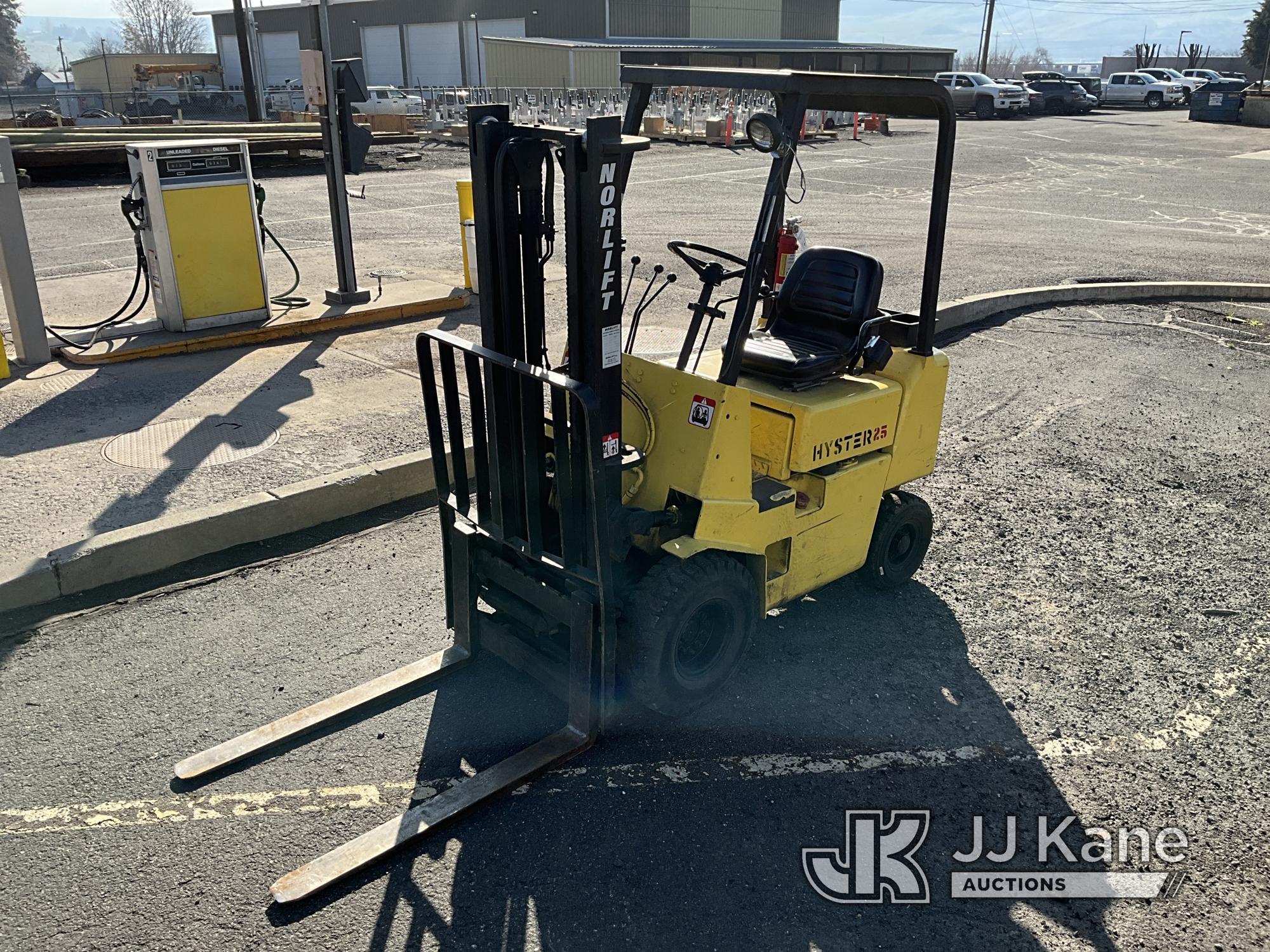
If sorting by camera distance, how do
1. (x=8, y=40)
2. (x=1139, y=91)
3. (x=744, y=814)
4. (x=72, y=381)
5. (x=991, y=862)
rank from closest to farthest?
(x=991, y=862) → (x=744, y=814) → (x=72, y=381) → (x=1139, y=91) → (x=8, y=40)

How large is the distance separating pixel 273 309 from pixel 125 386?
2.42m

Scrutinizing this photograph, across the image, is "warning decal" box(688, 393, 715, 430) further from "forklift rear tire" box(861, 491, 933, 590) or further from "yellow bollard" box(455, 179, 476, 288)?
"yellow bollard" box(455, 179, 476, 288)

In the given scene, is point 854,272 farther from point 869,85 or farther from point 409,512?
point 409,512

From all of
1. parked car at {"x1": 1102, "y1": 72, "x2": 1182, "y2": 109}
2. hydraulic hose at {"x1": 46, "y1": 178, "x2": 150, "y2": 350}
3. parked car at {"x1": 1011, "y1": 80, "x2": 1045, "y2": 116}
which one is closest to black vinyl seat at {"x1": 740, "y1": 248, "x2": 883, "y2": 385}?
hydraulic hose at {"x1": 46, "y1": 178, "x2": 150, "y2": 350}

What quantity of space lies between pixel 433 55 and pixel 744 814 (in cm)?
6603

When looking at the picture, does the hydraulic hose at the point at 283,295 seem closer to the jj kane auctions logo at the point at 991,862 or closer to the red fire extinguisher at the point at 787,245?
the red fire extinguisher at the point at 787,245

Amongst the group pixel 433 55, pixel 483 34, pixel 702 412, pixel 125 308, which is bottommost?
pixel 125 308

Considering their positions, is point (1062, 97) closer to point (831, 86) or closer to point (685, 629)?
point (831, 86)

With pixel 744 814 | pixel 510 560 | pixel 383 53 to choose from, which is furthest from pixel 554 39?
pixel 744 814

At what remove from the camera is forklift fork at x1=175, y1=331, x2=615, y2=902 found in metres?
3.78

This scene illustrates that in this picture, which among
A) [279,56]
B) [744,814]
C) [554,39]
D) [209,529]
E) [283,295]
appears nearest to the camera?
[744,814]

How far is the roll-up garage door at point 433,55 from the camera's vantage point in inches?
2425

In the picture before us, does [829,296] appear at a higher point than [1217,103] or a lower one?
lower

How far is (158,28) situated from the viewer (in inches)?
3610
